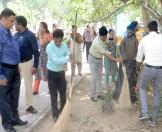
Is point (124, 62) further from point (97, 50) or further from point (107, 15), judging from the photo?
point (107, 15)

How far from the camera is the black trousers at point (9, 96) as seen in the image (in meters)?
6.41

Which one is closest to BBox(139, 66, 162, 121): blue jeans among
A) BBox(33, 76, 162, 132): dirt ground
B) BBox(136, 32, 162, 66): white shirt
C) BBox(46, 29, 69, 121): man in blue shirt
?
BBox(136, 32, 162, 66): white shirt

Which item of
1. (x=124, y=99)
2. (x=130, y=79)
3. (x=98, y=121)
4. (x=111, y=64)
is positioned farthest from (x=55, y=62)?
(x=111, y=64)

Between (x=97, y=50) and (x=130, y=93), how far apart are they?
1.25 metres

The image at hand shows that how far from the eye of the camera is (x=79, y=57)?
13188 millimetres

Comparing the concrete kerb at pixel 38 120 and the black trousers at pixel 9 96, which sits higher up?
the black trousers at pixel 9 96

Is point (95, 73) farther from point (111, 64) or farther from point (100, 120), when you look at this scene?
point (100, 120)

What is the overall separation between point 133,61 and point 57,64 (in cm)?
243

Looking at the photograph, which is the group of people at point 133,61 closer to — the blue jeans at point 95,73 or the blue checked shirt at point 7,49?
the blue jeans at point 95,73

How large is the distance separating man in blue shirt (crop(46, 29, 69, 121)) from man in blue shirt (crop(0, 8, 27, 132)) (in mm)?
658

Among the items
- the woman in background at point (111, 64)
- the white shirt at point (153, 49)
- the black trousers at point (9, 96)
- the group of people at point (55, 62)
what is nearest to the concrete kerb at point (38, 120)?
the group of people at point (55, 62)

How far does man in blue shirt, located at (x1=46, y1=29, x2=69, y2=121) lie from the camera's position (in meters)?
6.99

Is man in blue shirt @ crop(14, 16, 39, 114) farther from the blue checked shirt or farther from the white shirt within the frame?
the white shirt

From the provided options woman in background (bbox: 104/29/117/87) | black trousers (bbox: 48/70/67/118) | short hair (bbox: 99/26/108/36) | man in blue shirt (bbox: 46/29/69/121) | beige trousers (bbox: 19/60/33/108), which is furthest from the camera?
woman in background (bbox: 104/29/117/87)
